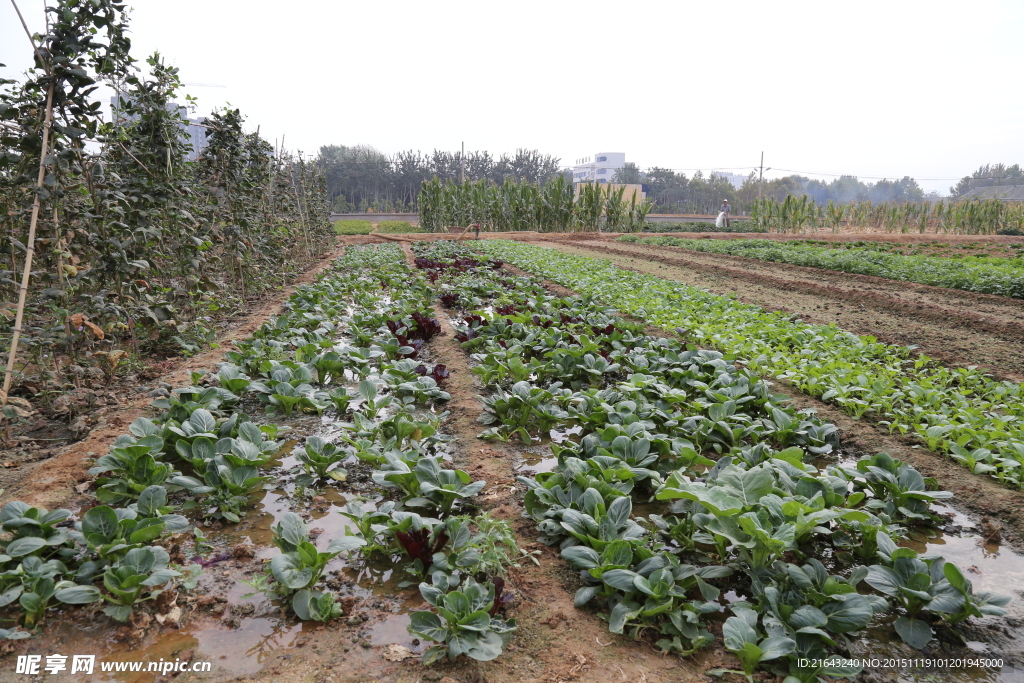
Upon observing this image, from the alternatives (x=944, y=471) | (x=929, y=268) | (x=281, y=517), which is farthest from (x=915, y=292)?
(x=281, y=517)

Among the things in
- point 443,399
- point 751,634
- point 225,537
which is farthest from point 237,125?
point 751,634

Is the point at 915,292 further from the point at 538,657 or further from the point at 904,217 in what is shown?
the point at 904,217

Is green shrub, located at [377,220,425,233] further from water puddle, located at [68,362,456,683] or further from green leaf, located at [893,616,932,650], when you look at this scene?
green leaf, located at [893,616,932,650]

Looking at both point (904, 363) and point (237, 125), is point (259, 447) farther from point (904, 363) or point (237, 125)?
point (237, 125)

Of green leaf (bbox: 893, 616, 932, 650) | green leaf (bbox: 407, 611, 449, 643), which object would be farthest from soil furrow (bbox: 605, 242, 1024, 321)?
green leaf (bbox: 407, 611, 449, 643)

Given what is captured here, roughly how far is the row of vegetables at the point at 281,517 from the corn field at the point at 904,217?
98.9ft

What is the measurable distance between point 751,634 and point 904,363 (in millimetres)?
4988

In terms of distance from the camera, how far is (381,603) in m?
2.12

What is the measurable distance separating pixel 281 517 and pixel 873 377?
4624 mm

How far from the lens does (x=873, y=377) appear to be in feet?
14.8

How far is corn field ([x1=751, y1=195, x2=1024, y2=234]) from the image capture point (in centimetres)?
2652

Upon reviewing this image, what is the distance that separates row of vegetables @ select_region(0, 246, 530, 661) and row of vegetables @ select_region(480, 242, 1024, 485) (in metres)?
2.96

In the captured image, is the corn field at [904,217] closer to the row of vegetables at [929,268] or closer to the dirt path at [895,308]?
the row of vegetables at [929,268]

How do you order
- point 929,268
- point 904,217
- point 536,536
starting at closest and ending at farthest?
1. point 536,536
2. point 929,268
3. point 904,217
